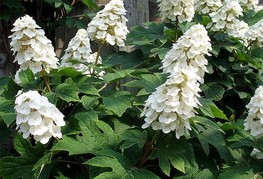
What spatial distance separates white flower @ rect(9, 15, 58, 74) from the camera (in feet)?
6.62

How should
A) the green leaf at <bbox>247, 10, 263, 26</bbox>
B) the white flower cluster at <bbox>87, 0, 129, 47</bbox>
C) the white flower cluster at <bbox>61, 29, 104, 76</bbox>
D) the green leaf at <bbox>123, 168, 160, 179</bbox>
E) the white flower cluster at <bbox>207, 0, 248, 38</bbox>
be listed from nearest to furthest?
1. the green leaf at <bbox>123, 168, 160, 179</bbox>
2. the white flower cluster at <bbox>87, 0, 129, 47</bbox>
3. the white flower cluster at <bbox>61, 29, 104, 76</bbox>
4. the white flower cluster at <bbox>207, 0, 248, 38</bbox>
5. the green leaf at <bbox>247, 10, 263, 26</bbox>

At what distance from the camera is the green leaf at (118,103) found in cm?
197

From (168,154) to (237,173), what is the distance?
264 mm

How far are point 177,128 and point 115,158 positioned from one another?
0.24 metres

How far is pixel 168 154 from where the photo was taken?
1.80 meters

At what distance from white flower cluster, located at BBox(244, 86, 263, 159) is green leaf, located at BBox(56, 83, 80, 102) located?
2.12 feet

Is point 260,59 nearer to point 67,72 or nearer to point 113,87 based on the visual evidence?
point 113,87

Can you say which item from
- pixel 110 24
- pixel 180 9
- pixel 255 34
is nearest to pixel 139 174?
pixel 110 24

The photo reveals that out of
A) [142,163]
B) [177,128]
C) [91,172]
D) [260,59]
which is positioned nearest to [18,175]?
[91,172]

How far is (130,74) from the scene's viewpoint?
2197mm

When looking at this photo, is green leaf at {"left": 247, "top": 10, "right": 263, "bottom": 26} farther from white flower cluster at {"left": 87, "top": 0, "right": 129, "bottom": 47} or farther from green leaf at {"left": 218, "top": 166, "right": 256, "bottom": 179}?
green leaf at {"left": 218, "top": 166, "right": 256, "bottom": 179}

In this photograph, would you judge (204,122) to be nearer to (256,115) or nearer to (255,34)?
(256,115)

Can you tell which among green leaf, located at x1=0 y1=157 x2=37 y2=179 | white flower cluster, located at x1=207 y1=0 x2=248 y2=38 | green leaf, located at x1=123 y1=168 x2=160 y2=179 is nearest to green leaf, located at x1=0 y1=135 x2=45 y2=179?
green leaf, located at x1=0 y1=157 x2=37 y2=179

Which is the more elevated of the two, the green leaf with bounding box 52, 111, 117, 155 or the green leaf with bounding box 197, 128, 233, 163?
the green leaf with bounding box 52, 111, 117, 155
